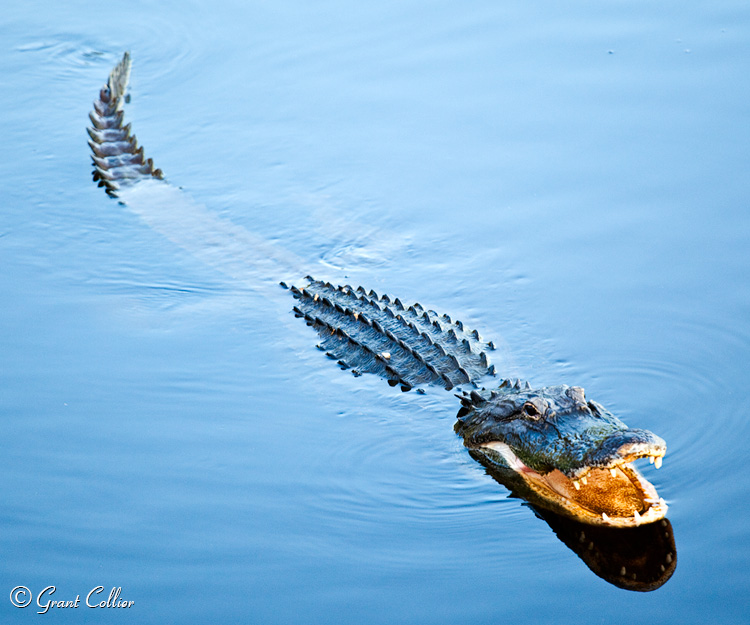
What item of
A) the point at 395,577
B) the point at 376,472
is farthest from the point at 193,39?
the point at 395,577

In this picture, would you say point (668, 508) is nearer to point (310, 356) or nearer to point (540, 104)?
point (310, 356)

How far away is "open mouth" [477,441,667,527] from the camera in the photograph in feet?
13.9

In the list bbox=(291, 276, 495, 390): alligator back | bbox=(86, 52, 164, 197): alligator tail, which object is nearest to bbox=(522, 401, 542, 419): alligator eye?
bbox=(291, 276, 495, 390): alligator back

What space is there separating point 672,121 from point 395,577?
588cm

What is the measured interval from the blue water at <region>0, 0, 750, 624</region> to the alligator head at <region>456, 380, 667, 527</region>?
0.66ft

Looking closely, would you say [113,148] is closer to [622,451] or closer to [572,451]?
[572,451]

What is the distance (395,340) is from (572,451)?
1.78 meters

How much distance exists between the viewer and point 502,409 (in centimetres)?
493

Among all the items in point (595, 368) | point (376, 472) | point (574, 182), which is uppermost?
point (574, 182)

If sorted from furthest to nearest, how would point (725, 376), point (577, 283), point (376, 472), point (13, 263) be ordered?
point (13, 263)
point (577, 283)
point (725, 376)
point (376, 472)

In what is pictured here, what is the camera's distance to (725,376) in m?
5.33

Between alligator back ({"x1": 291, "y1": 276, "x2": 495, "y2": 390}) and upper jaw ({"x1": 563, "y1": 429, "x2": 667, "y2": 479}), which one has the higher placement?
alligator back ({"x1": 291, "y1": 276, "x2": 495, "y2": 390})
